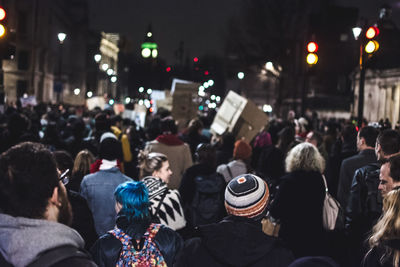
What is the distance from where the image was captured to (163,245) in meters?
3.95

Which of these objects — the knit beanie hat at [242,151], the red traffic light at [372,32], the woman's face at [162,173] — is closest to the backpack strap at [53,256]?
the woman's face at [162,173]

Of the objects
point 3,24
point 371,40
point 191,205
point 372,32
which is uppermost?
point 372,32

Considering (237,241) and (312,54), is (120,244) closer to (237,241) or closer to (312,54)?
(237,241)

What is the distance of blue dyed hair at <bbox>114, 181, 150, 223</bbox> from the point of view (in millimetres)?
3963

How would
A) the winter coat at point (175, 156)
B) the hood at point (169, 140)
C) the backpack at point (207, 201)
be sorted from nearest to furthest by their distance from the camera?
the backpack at point (207, 201), the winter coat at point (175, 156), the hood at point (169, 140)

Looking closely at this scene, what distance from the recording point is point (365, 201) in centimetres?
591

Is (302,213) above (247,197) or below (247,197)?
below

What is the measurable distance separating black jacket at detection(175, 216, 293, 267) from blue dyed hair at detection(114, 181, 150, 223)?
0.51 meters

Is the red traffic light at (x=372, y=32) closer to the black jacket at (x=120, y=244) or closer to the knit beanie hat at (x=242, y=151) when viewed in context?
the knit beanie hat at (x=242, y=151)

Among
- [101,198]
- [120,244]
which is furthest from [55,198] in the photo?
[101,198]

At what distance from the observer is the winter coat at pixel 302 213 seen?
6352mm

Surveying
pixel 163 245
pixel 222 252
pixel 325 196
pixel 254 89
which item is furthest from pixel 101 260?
pixel 254 89

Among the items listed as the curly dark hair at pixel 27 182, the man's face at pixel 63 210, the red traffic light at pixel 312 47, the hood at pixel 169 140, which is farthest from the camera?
the red traffic light at pixel 312 47

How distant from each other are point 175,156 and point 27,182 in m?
6.48
